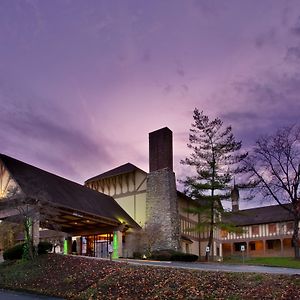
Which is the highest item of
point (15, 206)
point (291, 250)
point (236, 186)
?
point (236, 186)

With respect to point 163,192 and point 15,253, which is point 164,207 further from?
point 15,253

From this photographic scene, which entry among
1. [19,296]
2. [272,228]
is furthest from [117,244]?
[272,228]

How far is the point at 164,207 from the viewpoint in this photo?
3784 centimetres

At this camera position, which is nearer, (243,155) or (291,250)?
(243,155)

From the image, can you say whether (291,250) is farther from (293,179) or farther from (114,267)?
(114,267)

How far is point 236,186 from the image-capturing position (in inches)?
1490

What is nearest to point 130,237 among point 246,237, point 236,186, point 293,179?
point 236,186

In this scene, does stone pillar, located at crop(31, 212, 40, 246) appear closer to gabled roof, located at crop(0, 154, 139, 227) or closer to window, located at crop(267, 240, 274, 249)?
gabled roof, located at crop(0, 154, 139, 227)

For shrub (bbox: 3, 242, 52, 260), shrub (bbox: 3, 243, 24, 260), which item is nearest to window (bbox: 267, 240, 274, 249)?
shrub (bbox: 3, 242, 52, 260)

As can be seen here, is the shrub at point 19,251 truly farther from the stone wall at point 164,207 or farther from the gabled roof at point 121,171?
the gabled roof at point 121,171

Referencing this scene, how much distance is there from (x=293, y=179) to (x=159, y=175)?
36.7 feet

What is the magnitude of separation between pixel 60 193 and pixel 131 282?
1564cm

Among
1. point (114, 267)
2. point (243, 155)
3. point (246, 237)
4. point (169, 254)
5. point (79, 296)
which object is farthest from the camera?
point (246, 237)

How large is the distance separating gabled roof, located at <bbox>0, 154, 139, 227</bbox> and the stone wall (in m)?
2.20
